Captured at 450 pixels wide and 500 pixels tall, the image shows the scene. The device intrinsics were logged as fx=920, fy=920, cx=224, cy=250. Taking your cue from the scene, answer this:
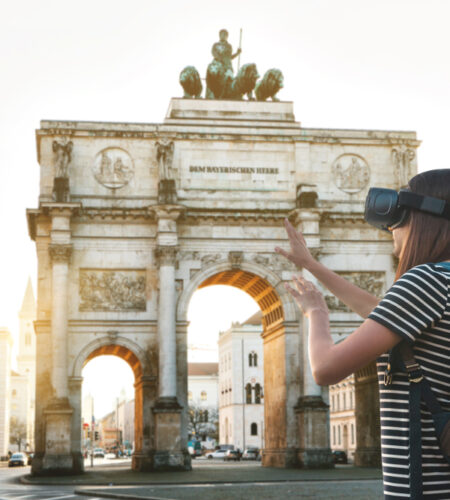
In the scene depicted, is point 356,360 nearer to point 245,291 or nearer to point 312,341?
point 312,341

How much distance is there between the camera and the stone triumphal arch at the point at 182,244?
37.2m

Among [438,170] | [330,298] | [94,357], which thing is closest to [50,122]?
[94,357]

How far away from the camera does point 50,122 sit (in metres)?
39.4

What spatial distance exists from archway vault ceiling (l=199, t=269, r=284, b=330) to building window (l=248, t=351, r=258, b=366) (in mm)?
60036

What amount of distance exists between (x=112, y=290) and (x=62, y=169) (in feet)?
17.9

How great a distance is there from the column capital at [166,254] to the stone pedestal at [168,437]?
5.71 metres

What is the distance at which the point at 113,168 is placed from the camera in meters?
39.8

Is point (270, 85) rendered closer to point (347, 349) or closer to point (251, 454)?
point (251, 454)

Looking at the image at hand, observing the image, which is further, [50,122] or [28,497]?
[50,122]

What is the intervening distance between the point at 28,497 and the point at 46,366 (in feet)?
47.7

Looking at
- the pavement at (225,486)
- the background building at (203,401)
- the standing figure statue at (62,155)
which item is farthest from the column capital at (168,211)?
the background building at (203,401)

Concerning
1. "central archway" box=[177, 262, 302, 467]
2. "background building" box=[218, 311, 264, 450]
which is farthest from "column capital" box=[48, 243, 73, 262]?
"background building" box=[218, 311, 264, 450]

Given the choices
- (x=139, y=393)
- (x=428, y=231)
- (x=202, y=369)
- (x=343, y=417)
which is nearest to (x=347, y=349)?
(x=428, y=231)

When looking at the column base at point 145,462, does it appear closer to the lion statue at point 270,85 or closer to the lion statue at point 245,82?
the lion statue at point 245,82
